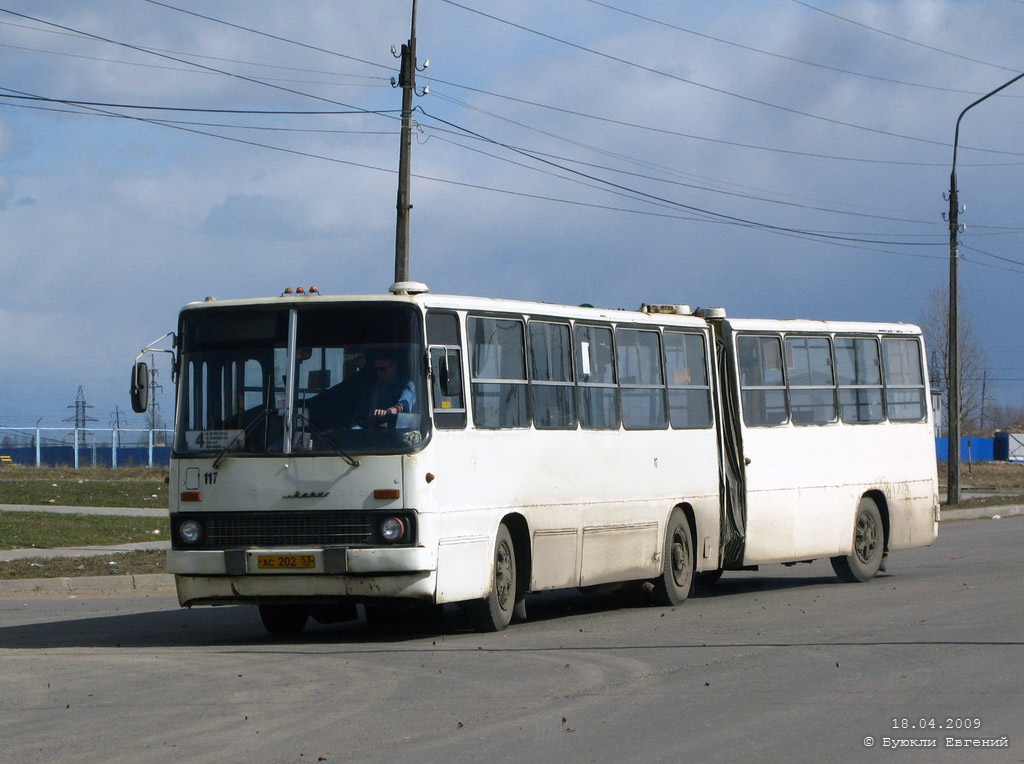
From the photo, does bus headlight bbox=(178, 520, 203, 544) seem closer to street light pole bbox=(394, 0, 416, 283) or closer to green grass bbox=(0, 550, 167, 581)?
green grass bbox=(0, 550, 167, 581)

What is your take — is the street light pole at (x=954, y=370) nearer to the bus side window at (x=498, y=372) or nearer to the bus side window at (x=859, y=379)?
the bus side window at (x=859, y=379)

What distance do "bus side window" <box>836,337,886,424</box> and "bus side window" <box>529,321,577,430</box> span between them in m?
5.23

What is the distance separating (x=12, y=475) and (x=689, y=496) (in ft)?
107

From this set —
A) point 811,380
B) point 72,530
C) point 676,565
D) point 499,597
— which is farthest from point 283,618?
point 72,530

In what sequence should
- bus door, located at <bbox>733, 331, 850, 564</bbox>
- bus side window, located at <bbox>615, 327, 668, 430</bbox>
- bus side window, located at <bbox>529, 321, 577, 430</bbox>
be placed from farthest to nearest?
bus door, located at <bbox>733, 331, 850, 564</bbox>, bus side window, located at <bbox>615, 327, 668, 430</bbox>, bus side window, located at <bbox>529, 321, 577, 430</bbox>

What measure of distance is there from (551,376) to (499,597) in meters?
2.23

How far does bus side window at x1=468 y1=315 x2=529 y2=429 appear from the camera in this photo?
42.1 ft

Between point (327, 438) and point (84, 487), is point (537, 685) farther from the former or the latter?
point (84, 487)

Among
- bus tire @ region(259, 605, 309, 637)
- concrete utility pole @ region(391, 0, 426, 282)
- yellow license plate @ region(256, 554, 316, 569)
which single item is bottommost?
bus tire @ region(259, 605, 309, 637)

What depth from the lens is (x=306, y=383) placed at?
12.2m

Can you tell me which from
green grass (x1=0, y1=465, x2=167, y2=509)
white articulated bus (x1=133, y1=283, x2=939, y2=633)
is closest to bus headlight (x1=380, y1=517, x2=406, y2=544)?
white articulated bus (x1=133, y1=283, x2=939, y2=633)

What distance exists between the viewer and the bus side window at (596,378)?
47.7ft

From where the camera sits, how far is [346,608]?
13.8 meters

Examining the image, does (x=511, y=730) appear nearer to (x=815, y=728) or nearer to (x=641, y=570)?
(x=815, y=728)
